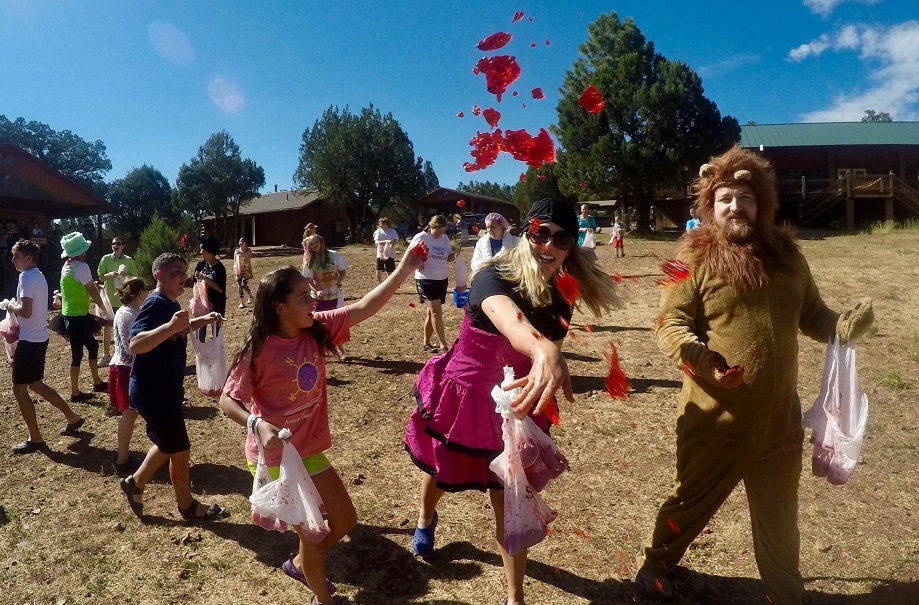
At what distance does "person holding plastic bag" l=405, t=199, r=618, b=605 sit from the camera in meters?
2.50

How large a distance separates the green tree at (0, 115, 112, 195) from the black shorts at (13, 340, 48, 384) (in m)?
65.5

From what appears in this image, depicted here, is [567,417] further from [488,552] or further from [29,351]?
[29,351]

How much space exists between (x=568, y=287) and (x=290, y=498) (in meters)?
1.52

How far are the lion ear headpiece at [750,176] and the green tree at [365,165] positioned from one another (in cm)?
3651

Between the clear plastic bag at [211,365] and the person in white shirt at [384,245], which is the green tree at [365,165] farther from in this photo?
the clear plastic bag at [211,365]

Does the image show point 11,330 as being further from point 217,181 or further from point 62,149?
point 62,149

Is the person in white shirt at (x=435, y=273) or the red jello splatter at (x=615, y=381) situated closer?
the red jello splatter at (x=615, y=381)

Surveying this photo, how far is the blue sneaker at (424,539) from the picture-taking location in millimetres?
3430

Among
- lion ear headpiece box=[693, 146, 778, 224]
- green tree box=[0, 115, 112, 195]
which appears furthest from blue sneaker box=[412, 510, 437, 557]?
green tree box=[0, 115, 112, 195]

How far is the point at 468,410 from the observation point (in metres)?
2.67

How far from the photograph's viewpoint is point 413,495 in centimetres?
436

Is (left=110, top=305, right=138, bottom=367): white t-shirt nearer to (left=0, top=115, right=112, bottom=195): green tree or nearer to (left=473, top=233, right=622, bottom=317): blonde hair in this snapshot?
(left=473, top=233, right=622, bottom=317): blonde hair

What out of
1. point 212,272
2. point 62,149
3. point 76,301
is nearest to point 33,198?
point 76,301

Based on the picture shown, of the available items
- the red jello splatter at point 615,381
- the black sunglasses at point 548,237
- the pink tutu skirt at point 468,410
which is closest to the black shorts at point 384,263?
the red jello splatter at point 615,381
